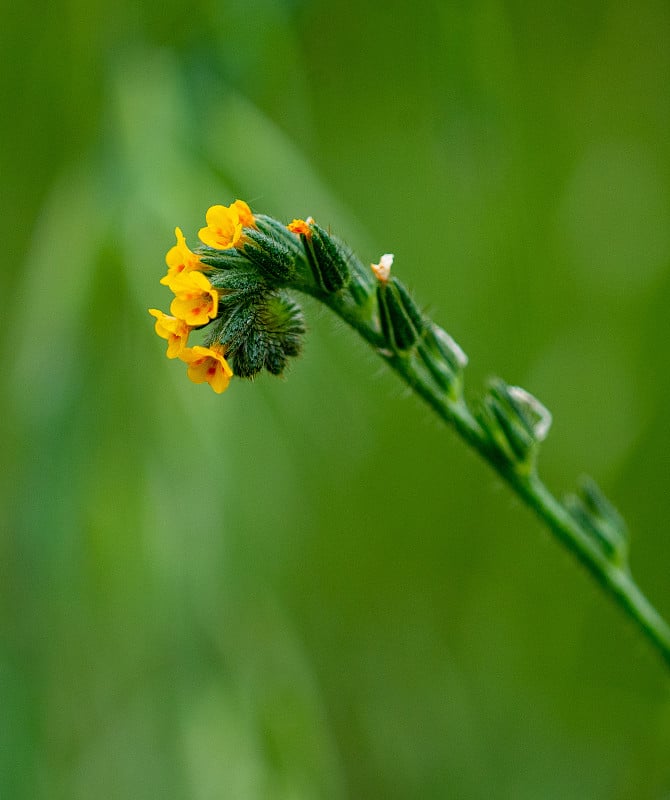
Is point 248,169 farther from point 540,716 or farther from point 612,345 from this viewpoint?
point 540,716

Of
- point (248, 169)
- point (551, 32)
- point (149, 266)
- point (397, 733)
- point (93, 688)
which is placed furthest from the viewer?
point (551, 32)

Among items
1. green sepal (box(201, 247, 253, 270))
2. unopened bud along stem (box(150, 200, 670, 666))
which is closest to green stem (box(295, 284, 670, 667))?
unopened bud along stem (box(150, 200, 670, 666))

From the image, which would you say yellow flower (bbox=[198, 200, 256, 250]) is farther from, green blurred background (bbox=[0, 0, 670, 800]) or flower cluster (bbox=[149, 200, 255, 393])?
green blurred background (bbox=[0, 0, 670, 800])

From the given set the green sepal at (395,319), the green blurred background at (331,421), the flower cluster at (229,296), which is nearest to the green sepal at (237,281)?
the flower cluster at (229,296)

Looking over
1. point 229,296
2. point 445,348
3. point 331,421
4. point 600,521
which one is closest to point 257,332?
point 229,296

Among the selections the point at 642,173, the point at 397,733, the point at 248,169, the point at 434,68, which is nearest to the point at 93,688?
the point at 397,733

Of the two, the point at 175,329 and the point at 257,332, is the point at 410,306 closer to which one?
the point at 257,332
